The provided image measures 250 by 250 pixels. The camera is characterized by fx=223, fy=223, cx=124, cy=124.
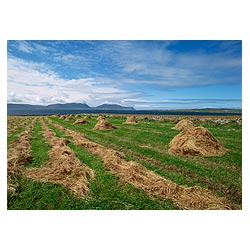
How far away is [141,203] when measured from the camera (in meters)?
4.05

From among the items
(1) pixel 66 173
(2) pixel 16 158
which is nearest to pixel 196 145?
(1) pixel 66 173

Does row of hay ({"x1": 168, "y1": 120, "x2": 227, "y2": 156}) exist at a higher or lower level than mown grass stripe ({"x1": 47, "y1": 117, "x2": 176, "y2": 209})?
higher

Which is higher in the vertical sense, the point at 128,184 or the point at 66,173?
the point at 66,173

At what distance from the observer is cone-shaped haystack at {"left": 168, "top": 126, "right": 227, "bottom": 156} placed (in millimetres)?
6957

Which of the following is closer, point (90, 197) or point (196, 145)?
point (90, 197)

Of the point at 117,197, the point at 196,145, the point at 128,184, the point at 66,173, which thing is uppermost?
the point at 196,145

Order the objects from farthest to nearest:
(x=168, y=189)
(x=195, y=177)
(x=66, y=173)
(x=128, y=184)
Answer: (x=195, y=177), (x=66, y=173), (x=128, y=184), (x=168, y=189)

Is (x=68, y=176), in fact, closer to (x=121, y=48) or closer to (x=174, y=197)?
(x=174, y=197)

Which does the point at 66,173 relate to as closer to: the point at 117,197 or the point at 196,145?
the point at 117,197

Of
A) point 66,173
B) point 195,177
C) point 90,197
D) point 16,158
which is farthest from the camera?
point 16,158

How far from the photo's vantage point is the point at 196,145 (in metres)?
7.21

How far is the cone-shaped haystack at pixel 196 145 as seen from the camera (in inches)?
274

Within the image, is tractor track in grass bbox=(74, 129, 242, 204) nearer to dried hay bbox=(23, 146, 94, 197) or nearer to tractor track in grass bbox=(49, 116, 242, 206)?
tractor track in grass bbox=(49, 116, 242, 206)

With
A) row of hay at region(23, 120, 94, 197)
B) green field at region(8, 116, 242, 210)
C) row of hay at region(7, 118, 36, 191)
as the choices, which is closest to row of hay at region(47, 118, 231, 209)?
green field at region(8, 116, 242, 210)
